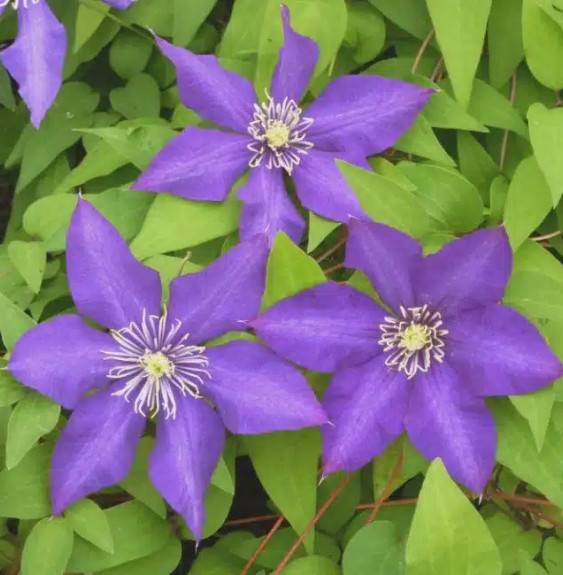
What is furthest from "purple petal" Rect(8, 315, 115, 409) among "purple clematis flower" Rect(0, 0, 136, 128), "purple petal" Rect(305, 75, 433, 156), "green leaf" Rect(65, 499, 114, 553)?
"purple petal" Rect(305, 75, 433, 156)

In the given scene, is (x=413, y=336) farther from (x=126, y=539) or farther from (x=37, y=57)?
(x=37, y=57)

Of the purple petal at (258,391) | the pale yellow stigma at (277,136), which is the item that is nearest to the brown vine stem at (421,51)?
the pale yellow stigma at (277,136)

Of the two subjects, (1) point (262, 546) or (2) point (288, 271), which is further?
(1) point (262, 546)

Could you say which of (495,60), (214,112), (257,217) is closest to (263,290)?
(257,217)

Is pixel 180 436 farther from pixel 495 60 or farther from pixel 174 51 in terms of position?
pixel 495 60

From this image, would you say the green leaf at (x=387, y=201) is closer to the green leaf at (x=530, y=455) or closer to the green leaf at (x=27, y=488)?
the green leaf at (x=530, y=455)

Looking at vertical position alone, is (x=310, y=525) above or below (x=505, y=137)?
below

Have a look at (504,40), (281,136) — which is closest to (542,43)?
(504,40)
